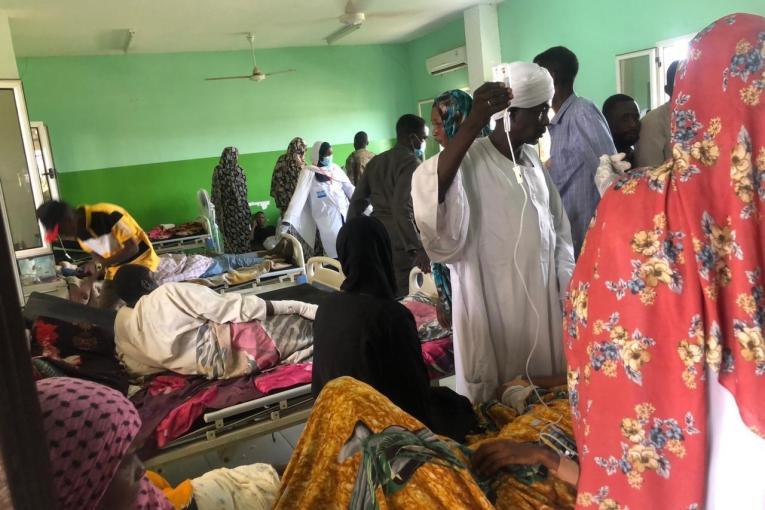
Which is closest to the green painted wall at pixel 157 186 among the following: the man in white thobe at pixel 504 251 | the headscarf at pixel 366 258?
the headscarf at pixel 366 258

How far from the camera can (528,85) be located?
2.04 m

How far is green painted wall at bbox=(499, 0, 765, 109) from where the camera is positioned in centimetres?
554

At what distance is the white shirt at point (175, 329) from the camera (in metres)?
3.03

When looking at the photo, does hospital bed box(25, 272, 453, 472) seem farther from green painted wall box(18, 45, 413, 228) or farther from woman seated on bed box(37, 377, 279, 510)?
green painted wall box(18, 45, 413, 228)

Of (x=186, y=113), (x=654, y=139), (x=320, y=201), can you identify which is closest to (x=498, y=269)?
(x=654, y=139)

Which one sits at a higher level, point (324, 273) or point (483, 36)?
point (483, 36)

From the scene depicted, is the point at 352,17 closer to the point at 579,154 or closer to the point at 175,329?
the point at 579,154

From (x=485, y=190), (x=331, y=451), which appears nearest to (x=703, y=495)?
(x=331, y=451)

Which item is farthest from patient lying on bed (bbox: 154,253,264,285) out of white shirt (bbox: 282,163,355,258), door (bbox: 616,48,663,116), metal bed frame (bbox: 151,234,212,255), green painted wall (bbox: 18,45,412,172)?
door (bbox: 616,48,663,116)

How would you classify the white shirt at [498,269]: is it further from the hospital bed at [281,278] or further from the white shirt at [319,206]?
the white shirt at [319,206]

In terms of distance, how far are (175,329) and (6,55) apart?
4674 millimetres

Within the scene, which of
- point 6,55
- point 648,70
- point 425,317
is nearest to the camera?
point 425,317

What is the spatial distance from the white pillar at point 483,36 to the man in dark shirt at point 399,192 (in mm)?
4564

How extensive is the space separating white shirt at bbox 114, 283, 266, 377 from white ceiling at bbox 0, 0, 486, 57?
445cm
